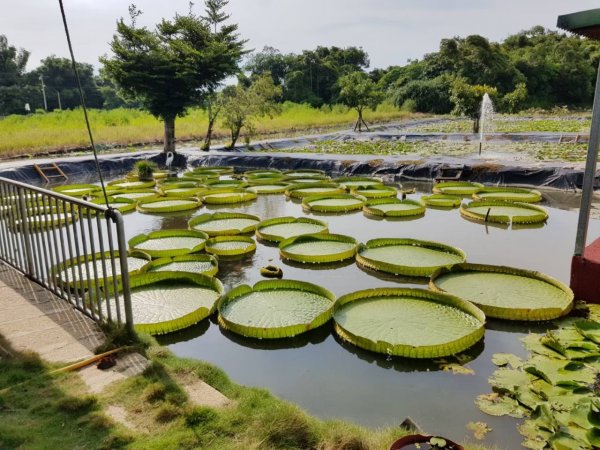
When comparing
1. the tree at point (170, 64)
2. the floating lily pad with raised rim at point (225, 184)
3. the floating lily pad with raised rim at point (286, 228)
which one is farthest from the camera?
the tree at point (170, 64)

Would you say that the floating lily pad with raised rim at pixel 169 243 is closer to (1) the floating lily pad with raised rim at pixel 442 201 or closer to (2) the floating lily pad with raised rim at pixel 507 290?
(2) the floating lily pad with raised rim at pixel 507 290

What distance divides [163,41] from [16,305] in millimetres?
15655

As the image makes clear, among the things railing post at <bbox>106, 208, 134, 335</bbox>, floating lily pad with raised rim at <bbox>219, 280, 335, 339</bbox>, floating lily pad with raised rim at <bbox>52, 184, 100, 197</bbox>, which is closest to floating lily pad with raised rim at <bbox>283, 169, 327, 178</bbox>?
floating lily pad with raised rim at <bbox>52, 184, 100, 197</bbox>

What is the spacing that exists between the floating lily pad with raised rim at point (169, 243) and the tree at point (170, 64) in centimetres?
1080

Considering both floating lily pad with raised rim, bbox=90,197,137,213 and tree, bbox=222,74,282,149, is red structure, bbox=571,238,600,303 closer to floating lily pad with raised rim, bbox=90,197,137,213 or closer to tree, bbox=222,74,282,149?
floating lily pad with raised rim, bbox=90,197,137,213

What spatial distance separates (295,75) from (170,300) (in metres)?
36.1

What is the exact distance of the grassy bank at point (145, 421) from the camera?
6.88ft

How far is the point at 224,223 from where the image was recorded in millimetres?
7848

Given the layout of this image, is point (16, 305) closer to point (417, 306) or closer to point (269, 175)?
point (417, 306)

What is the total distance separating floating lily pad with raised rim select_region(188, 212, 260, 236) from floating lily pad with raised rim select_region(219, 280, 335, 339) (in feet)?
7.58

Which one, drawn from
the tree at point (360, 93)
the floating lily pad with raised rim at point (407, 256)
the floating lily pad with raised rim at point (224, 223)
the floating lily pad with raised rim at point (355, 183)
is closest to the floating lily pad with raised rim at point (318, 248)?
the floating lily pad with raised rim at point (407, 256)

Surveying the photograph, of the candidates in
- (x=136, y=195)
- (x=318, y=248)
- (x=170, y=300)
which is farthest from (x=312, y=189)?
(x=170, y=300)

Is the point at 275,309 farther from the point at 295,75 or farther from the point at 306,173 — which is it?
the point at 295,75

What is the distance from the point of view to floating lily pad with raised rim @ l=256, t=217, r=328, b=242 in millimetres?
6995
